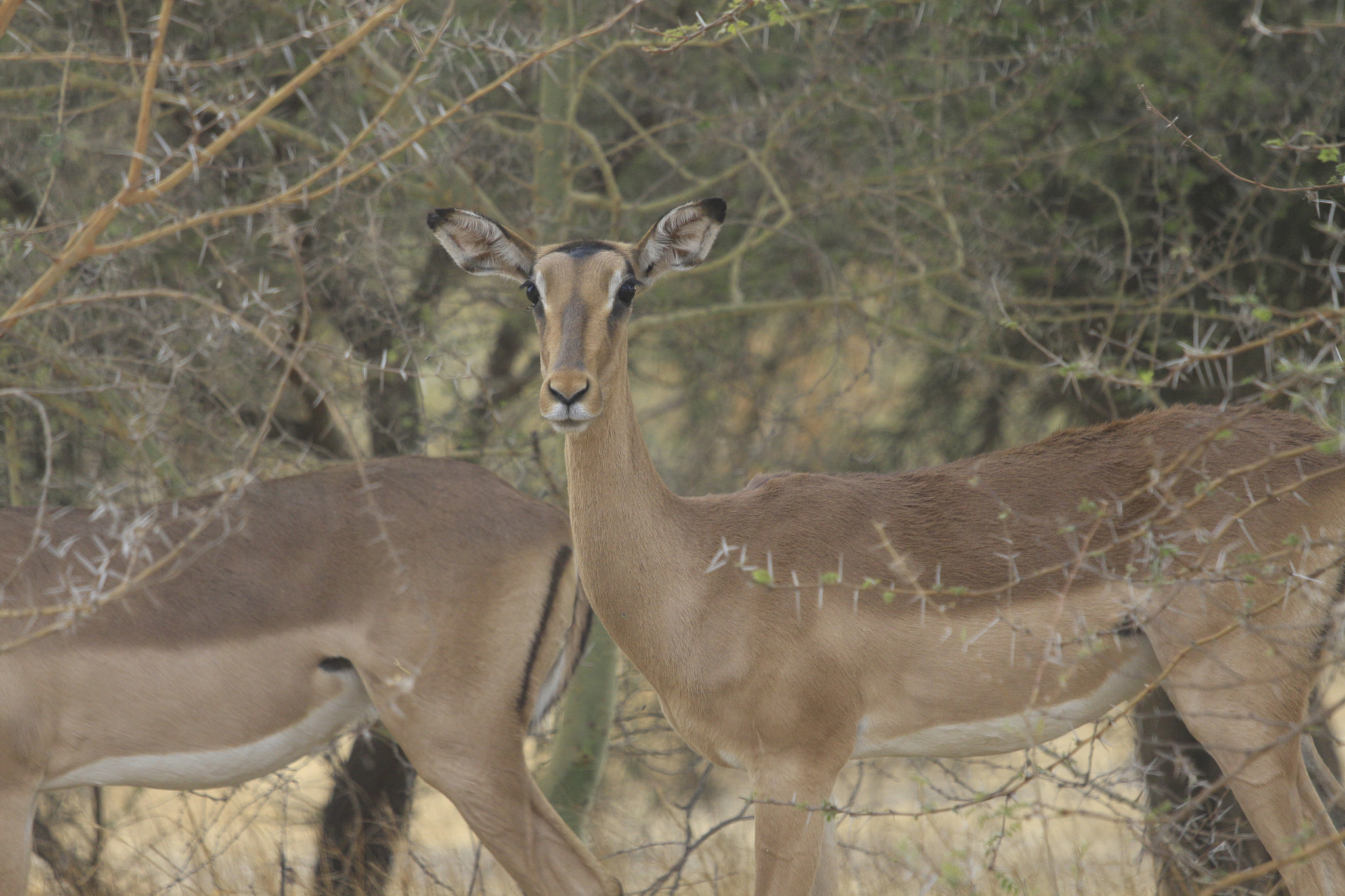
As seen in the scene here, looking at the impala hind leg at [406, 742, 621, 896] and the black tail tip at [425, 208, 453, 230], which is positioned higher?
the black tail tip at [425, 208, 453, 230]

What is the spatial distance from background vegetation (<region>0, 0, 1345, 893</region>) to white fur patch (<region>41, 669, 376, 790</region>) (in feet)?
1.37

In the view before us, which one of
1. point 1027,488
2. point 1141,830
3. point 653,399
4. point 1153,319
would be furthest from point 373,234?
point 653,399

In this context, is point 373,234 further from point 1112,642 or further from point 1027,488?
point 1112,642

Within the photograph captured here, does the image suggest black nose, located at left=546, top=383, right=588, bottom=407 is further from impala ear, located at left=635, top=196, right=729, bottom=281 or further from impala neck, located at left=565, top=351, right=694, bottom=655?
impala ear, located at left=635, top=196, right=729, bottom=281

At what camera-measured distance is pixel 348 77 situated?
582 cm

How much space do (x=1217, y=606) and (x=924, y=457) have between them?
3551mm

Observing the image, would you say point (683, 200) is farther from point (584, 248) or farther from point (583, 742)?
point (583, 742)

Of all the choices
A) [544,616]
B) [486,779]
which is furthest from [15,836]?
[544,616]

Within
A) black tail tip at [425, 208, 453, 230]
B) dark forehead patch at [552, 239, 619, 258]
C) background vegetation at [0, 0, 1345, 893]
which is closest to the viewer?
dark forehead patch at [552, 239, 619, 258]

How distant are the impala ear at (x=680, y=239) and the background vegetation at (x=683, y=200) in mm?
966

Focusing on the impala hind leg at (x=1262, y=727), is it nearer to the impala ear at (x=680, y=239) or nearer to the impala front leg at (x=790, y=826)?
the impala front leg at (x=790, y=826)

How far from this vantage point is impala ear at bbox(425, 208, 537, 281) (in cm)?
398

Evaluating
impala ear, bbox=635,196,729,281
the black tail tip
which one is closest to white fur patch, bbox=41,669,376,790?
the black tail tip

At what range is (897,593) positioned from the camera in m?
3.56
